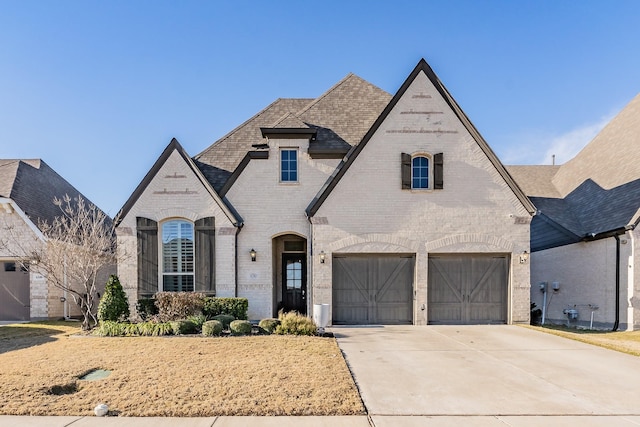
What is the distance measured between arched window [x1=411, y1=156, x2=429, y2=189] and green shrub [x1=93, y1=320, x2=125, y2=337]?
1074 centimetres

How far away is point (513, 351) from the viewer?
9.05 metres

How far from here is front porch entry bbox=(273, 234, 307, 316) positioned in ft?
49.3

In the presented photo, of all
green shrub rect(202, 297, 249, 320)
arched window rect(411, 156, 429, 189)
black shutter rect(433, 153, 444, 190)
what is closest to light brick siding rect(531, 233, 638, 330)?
black shutter rect(433, 153, 444, 190)

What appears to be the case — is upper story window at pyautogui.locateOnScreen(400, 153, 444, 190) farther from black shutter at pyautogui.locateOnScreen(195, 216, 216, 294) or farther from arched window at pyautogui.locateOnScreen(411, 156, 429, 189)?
black shutter at pyautogui.locateOnScreen(195, 216, 216, 294)

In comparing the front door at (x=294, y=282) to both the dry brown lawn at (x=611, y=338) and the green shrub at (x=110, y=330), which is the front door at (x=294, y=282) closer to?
the green shrub at (x=110, y=330)

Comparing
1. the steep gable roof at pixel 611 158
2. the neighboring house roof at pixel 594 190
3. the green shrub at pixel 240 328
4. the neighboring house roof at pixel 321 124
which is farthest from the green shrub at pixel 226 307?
the steep gable roof at pixel 611 158

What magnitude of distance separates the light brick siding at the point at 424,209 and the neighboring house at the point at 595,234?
3168 millimetres

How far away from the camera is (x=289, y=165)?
14125mm

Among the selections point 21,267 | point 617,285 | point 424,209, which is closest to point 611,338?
point 617,285

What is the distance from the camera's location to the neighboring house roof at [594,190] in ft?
44.9

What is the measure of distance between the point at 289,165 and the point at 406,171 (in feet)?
14.7

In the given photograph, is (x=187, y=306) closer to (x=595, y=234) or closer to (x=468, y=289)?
(x=468, y=289)

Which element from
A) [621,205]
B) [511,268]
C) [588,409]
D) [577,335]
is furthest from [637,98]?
[588,409]

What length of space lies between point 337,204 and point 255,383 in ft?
25.3
